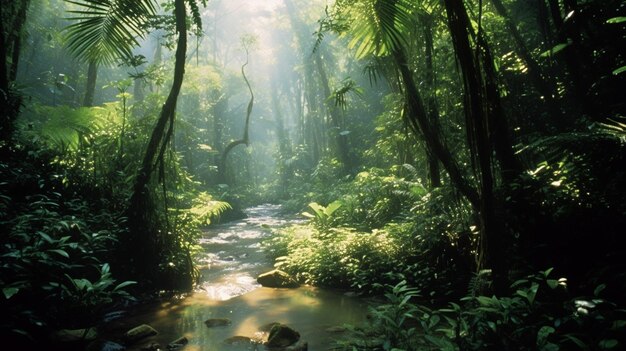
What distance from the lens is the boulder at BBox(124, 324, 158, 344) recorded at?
4.30m

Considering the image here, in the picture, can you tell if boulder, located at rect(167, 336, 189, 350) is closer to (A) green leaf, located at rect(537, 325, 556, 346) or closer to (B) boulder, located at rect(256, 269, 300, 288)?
(B) boulder, located at rect(256, 269, 300, 288)

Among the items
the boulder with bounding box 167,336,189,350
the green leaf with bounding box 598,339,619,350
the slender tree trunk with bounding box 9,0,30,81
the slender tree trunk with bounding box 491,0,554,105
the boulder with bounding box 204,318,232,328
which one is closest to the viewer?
the green leaf with bounding box 598,339,619,350

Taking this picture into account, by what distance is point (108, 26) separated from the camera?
3451mm

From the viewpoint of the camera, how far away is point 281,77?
36.2m

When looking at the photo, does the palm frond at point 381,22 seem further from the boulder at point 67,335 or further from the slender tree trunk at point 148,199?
the boulder at point 67,335

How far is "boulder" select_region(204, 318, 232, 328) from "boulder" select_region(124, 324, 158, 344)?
677 millimetres

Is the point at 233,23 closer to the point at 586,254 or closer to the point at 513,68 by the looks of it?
the point at 513,68

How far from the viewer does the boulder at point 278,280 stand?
22.7 ft

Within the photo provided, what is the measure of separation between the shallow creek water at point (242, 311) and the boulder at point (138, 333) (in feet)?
0.34

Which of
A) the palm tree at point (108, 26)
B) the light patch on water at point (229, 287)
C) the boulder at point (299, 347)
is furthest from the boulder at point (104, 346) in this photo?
the palm tree at point (108, 26)

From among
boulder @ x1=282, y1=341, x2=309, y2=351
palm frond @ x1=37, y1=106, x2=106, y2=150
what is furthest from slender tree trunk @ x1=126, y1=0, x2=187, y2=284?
boulder @ x1=282, y1=341, x2=309, y2=351

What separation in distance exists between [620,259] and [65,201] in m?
6.79

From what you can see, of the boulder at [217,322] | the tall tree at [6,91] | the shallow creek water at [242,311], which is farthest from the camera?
the boulder at [217,322]

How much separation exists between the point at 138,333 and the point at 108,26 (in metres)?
3.44
